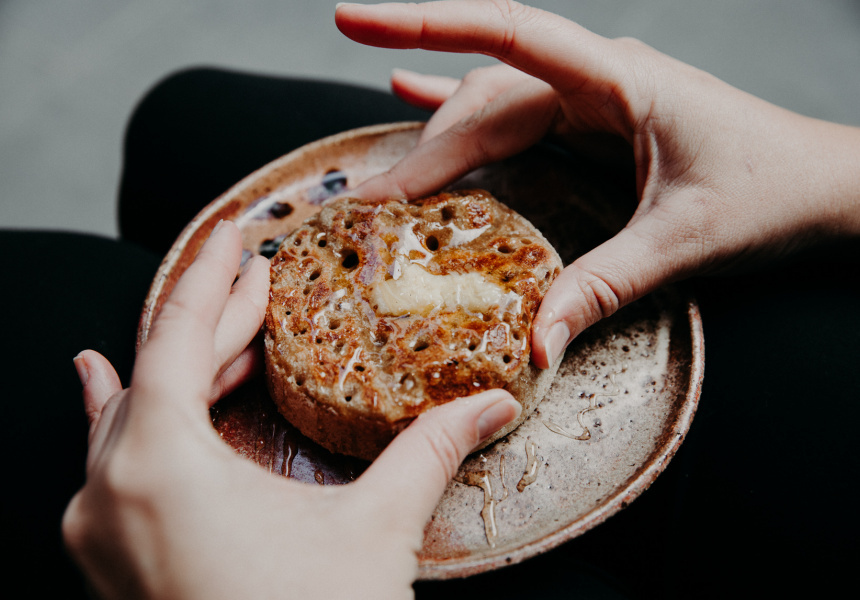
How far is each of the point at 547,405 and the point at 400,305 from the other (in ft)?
1.01

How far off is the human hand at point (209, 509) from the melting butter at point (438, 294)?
0.72ft

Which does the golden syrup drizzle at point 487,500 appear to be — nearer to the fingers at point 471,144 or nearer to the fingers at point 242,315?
the fingers at point 242,315

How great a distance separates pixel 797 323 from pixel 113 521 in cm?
115

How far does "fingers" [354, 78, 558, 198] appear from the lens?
43.8 inches

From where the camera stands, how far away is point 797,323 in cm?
104

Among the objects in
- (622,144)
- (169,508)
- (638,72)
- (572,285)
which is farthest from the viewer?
(622,144)

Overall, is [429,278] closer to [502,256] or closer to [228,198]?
[502,256]

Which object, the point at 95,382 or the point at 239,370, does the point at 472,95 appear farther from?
the point at 95,382

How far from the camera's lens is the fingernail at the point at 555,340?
32.9 inches

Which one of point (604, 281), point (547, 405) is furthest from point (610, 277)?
point (547, 405)

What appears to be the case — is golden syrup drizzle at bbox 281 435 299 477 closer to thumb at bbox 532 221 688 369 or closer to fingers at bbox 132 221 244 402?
fingers at bbox 132 221 244 402

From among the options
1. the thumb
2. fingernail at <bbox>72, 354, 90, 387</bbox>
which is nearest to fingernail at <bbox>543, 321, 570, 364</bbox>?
the thumb

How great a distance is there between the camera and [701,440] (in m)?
1.03

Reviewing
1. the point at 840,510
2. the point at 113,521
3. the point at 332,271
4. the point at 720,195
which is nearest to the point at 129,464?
the point at 113,521
